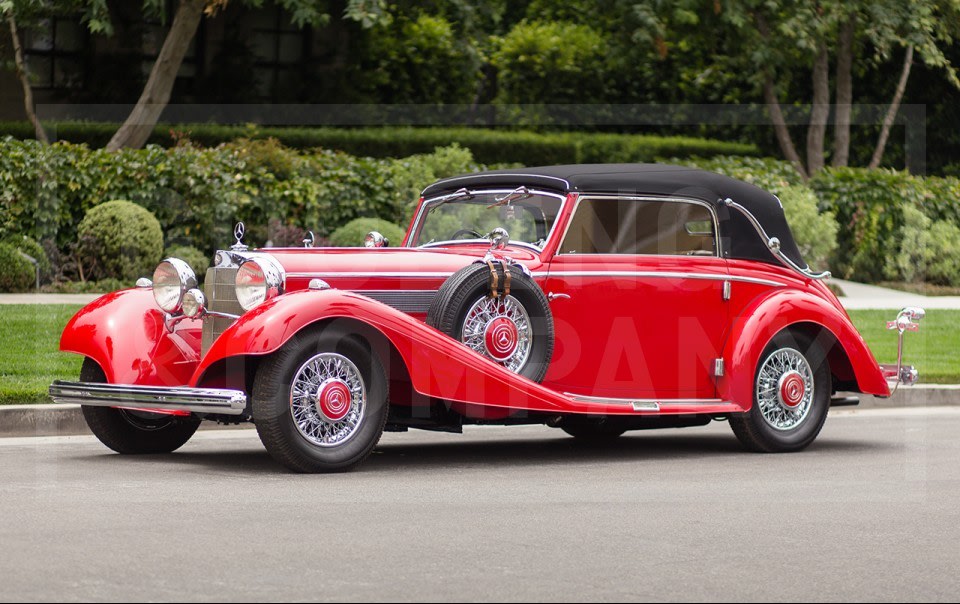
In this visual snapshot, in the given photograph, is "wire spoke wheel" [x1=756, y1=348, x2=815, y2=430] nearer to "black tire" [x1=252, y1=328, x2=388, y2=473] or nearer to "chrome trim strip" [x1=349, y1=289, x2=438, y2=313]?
"chrome trim strip" [x1=349, y1=289, x2=438, y2=313]

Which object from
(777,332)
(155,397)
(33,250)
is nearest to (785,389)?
(777,332)

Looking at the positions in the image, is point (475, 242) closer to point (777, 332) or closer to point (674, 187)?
point (674, 187)

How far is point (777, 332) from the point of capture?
31.6ft

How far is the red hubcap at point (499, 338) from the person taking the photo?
8.58m

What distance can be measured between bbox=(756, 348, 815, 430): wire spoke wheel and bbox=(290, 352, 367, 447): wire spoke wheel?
2996 mm

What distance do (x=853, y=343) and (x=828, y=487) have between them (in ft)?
6.85

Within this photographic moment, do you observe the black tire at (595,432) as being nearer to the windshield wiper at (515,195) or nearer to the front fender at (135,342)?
the windshield wiper at (515,195)

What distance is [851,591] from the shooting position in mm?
5406

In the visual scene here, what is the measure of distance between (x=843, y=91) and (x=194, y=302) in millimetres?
19084

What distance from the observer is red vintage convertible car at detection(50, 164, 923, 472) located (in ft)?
26.0

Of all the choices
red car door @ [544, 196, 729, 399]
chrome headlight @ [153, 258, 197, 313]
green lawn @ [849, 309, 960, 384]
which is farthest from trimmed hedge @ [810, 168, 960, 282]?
chrome headlight @ [153, 258, 197, 313]

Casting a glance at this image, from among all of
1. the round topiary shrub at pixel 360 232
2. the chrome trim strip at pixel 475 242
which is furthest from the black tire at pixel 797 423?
the round topiary shrub at pixel 360 232

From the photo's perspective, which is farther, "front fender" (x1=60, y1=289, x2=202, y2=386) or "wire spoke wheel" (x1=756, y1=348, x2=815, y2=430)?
"wire spoke wheel" (x1=756, y1=348, x2=815, y2=430)

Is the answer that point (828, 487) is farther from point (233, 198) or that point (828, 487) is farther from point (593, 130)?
point (593, 130)
